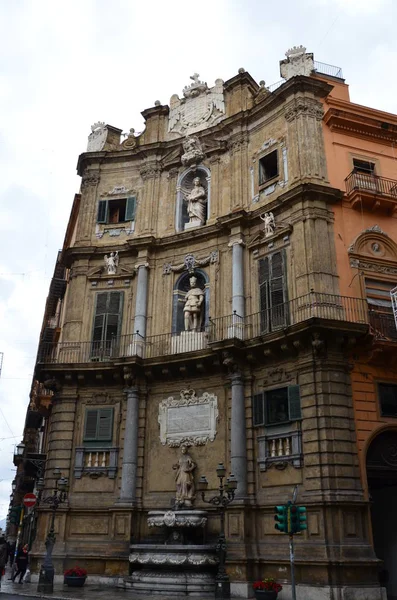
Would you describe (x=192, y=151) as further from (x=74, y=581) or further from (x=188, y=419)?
(x=74, y=581)

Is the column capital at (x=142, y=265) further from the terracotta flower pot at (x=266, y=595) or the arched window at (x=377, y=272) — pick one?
the terracotta flower pot at (x=266, y=595)

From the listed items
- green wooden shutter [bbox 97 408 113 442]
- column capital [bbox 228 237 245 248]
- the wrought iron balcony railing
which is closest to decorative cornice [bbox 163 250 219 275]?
column capital [bbox 228 237 245 248]

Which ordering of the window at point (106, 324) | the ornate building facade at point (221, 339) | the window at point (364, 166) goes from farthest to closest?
the window at point (106, 324)
the window at point (364, 166)
the ornate building facade at point (221, 339)

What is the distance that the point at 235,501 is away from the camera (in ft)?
59.5

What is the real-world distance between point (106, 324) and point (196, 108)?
10542 millimetres

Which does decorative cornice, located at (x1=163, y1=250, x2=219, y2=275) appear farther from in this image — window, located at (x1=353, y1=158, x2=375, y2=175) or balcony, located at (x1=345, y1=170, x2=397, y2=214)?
window, located at (x1=353, y1=158, x2=375, y2=175)

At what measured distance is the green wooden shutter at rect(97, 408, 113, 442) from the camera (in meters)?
21.4

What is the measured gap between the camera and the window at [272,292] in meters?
19.7

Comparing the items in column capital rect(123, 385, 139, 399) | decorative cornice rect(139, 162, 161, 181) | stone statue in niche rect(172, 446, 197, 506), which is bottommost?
stone statue in niche rect(172, 446, 197, 506)

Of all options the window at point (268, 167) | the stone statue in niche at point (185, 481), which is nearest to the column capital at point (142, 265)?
the window at point (268, 167)

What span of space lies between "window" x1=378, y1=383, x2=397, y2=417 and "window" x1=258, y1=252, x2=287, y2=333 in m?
3.69

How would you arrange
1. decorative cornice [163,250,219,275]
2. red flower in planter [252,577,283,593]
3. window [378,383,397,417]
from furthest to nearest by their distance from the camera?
decorative cornice [163,250,219,275] → window [378,383,397,417] → red flower in planter [252,577,283,593]

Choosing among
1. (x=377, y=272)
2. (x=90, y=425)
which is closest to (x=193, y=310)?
(x=90, y=425)

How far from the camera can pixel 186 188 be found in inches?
997
